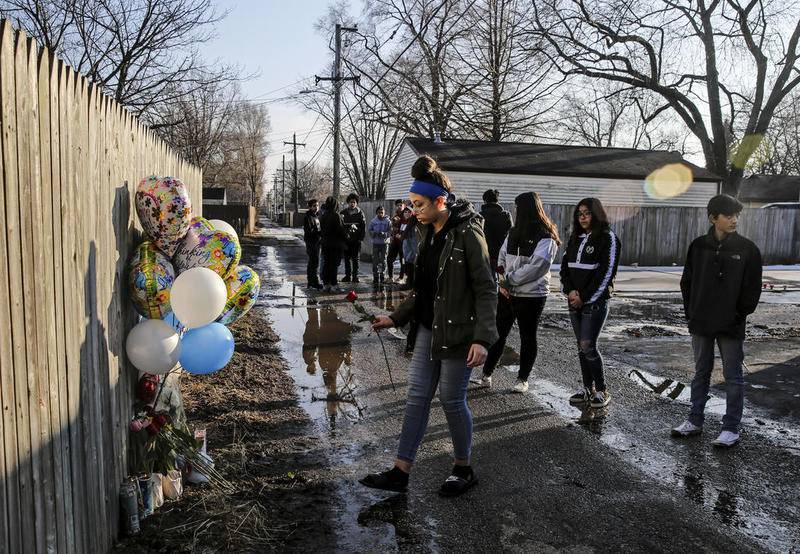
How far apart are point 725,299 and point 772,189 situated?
70.7m

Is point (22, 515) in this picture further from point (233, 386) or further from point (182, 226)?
point (233, 386)

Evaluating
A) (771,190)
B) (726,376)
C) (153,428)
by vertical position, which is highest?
(771,190)

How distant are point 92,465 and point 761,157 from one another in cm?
7360

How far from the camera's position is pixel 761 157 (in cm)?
6488

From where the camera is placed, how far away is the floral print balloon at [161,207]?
13.0 feet

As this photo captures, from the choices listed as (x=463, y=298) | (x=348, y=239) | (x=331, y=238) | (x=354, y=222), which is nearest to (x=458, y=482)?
(x=463, y=298)

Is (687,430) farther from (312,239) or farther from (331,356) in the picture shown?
(312,239)

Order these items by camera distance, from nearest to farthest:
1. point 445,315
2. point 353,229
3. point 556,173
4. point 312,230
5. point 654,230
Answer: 1. point 445,315
2. point 312,230
3. point 353,229
4. point 654,230
5. point 556,173

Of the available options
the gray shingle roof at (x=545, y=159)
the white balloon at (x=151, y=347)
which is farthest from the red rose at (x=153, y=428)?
the gray shingle roof at (x=545, y=159)

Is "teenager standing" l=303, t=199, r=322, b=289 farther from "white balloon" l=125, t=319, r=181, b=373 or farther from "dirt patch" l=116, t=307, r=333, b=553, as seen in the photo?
"white balloon" l=125, t=319, r=181, b=373

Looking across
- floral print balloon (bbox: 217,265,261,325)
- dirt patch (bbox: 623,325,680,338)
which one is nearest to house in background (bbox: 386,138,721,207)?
dirt patch (bbox: 623,325,680,338)

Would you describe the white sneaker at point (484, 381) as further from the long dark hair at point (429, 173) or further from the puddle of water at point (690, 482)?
the long dark hair at point (429, 173)

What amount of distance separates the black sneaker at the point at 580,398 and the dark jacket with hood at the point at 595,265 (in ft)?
3.35

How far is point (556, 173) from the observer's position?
25.9 meters
